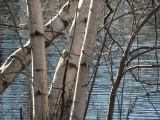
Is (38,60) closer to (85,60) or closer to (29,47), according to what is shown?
(85,60)

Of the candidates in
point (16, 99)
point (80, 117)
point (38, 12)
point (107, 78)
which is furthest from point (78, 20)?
point (107, 78)

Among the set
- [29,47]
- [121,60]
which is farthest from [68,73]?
[121,60]

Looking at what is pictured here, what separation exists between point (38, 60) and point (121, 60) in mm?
1164

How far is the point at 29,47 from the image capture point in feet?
13.9

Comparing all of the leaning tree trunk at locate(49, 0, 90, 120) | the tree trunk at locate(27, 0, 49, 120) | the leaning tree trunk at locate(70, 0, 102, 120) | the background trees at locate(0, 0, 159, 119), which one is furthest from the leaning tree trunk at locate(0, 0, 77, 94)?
the leaning tree trunk at locate(70, 0, 102, 120)

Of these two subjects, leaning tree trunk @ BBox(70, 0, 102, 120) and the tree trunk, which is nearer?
leaning tree trunk @ BBox(70, 0, 102, 120)

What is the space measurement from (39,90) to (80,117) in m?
0.33

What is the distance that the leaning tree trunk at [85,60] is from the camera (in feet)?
10.3

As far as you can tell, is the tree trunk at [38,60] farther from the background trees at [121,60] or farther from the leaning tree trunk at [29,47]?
the leaning tree trunk at [29,47]

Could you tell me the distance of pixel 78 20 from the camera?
12.2ft

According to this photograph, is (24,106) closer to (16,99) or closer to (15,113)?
(15,113)

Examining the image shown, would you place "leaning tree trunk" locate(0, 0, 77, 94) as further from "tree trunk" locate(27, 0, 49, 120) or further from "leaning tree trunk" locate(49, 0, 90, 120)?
"tree trunk" locate(27, 0, 49, 120)

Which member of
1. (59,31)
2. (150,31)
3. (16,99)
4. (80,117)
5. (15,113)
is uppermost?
(150,31)

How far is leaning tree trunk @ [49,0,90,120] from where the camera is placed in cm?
369
